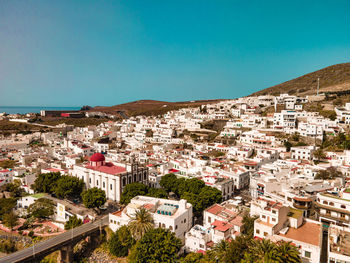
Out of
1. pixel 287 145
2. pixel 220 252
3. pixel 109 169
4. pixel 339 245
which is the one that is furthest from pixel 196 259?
pixel 287 145

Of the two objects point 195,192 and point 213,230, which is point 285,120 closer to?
point 195,192

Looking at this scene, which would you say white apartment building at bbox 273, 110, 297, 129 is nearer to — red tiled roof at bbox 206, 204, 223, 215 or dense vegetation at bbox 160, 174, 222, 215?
dense vegetation at bbox 160, 174, 222, 215

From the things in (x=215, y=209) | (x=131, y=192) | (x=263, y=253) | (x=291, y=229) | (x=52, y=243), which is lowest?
(x=52, y=243)

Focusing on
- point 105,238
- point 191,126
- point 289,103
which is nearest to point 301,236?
point 105,238

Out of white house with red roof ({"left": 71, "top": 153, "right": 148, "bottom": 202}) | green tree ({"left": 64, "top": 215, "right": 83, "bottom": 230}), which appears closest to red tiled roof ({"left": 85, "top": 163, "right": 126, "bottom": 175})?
white house with red roof ({"left": 71, "top": 153, "right": 148, "bottom": 202})

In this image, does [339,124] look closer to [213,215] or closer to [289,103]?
[289,103]
